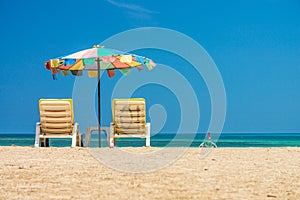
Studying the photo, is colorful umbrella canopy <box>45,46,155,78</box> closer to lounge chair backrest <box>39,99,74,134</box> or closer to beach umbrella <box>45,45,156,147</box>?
beach umbrella <box>45,45,156,147</box>

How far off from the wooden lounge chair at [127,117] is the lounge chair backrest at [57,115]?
801 mm

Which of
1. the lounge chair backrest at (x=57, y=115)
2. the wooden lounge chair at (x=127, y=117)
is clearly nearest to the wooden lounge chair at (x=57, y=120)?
the lounge chair backrest at (x=57, y=115)

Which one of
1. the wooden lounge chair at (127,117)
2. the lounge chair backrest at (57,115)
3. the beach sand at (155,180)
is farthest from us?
the wooden lounge chair at (127,117)

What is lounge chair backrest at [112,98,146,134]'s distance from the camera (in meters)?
10.5

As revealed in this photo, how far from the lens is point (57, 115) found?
407 inches

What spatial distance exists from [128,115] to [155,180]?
18.2 ft

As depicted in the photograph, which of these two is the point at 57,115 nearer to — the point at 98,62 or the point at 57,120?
the point at 57,120

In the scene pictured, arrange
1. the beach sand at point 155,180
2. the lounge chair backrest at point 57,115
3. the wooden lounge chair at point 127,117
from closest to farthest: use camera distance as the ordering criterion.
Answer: the beach sand at point 155,180 → the lounge chair backrest at point 57,115 → the wooden lounge chair at point 127,117

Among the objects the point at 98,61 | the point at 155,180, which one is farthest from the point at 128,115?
the point at 155,180

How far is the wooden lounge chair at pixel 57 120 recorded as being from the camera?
10305mm

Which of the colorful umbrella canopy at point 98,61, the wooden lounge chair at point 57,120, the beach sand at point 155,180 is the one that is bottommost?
the beach sand at point 155,180

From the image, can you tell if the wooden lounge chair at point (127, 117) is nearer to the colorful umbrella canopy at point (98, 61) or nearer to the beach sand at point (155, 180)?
the colorful umbrella canopy at point (98, 61)

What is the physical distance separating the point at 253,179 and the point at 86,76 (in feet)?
24.2

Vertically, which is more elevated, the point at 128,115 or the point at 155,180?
the point at 128,115
